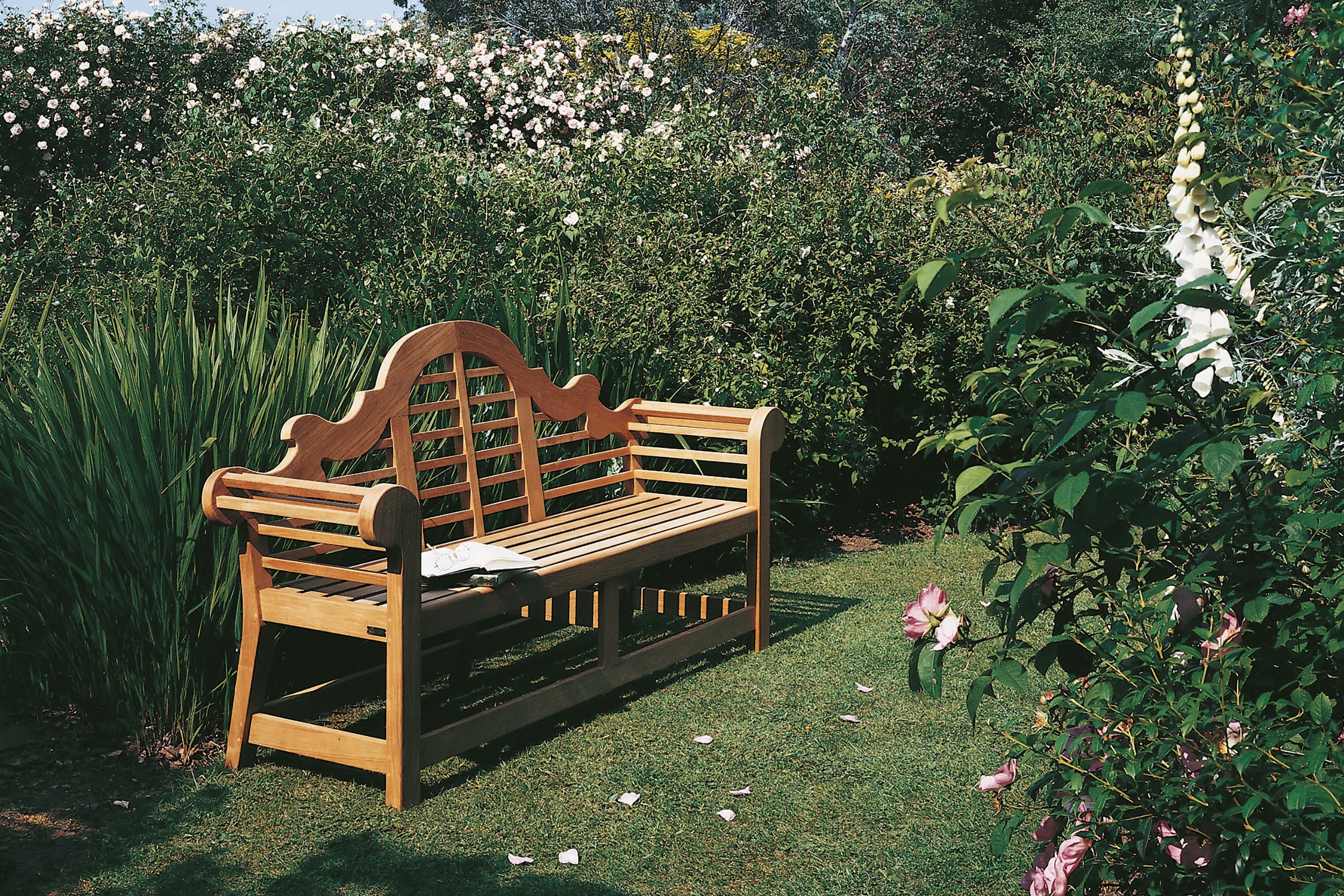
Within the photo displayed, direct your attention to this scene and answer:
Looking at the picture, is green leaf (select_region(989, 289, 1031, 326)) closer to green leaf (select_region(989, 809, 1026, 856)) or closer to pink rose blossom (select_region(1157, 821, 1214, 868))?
pink rose blossom (select_region(1157, 821, 1214, 868))

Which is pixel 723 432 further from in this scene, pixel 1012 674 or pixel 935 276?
pixel 935 276

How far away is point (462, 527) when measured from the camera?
4434 millimetres

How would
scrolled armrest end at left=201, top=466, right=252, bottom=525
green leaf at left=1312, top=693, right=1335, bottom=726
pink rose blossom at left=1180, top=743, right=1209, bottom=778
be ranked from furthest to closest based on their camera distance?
scrolled armrest end at left=201, top=466, right=252, bottom=525 → pink rose blossom at left=1180, top=743, right=1209, bottom=778 → green leaf at left=1312, top=693, right=1335, bottom=726

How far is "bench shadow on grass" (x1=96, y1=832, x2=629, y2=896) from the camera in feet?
9.45

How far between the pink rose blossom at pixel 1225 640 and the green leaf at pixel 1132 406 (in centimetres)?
55

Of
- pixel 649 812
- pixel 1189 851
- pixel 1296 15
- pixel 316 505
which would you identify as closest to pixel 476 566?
pixel 316 505

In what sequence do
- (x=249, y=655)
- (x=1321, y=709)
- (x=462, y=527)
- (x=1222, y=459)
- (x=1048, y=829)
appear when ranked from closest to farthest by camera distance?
(x=1222, y=459)
(x=1321, y=709)
(x=1048, y=829)
(x=249, y=655)
(x=462, y=527)

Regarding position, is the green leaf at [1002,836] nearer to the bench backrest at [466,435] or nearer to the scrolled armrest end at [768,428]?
the bench backrest at [466,435]

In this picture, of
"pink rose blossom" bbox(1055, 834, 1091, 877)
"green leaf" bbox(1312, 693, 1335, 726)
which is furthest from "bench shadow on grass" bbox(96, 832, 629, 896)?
"green leaf" bbox(1312, 693, 1335, 726)

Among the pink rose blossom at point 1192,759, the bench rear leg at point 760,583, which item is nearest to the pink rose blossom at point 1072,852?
the pink rose blossom at point 1192,759

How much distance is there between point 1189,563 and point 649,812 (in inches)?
70.1

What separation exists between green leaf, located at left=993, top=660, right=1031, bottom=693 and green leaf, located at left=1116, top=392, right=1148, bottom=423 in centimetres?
54

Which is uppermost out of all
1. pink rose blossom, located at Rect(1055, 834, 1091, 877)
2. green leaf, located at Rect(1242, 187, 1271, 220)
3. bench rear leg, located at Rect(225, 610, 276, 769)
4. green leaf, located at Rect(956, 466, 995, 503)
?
green leaf, located at Rect(1242, 187, 1271, 220)

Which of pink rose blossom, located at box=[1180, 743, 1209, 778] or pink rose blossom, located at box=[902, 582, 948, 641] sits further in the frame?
pink rose blossom, located at box=[902, 582, 948, 641]
